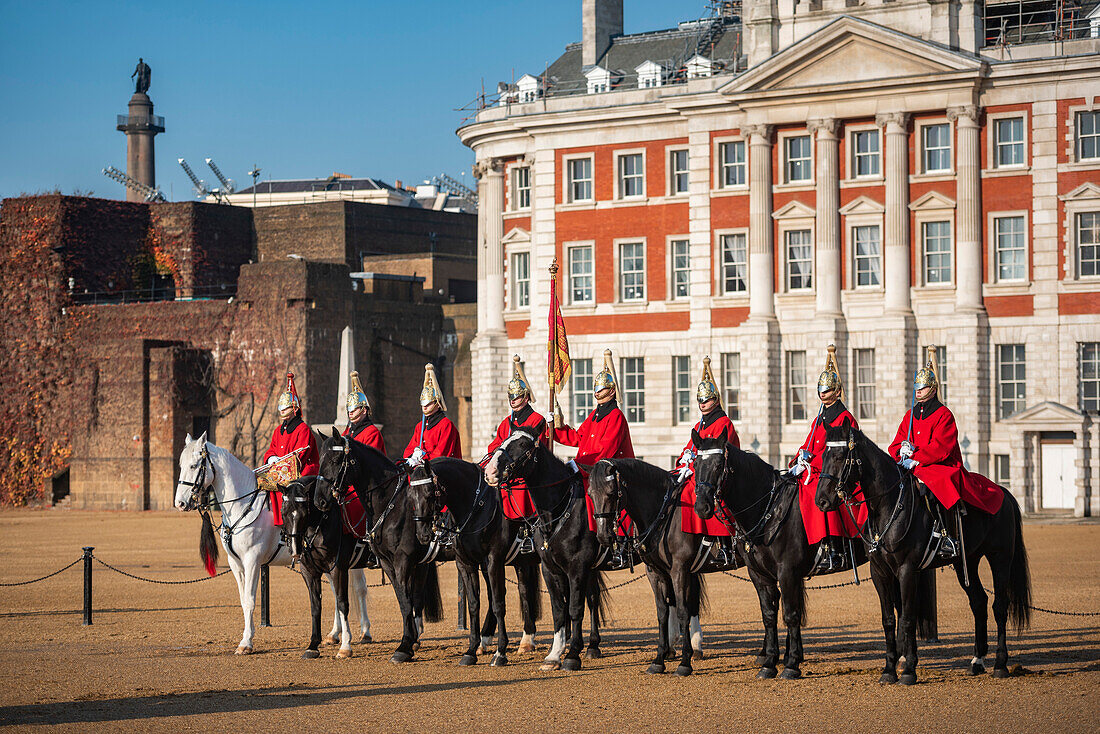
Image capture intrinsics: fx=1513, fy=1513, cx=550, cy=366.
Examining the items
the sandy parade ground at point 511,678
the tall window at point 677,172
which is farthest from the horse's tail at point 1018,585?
the tall window at point 677,172

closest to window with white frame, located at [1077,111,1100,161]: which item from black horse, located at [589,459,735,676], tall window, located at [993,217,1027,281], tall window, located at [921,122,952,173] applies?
tall window, located at [993,217,1027,281]

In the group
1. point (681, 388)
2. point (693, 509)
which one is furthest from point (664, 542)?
point (681, 388)

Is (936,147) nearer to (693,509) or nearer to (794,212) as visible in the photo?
(794,212)

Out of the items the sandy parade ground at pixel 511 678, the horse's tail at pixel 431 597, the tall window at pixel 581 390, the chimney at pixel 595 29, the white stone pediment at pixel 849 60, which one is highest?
the chimney at pixel 595 29

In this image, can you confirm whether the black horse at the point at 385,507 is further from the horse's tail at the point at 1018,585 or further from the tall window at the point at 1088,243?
the tall window at the point at 1088,243

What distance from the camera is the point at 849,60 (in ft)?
150

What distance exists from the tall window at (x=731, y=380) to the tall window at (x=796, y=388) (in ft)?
5.25

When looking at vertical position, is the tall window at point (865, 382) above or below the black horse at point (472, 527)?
above

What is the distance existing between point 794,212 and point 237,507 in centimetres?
3124

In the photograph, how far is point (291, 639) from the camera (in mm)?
19141

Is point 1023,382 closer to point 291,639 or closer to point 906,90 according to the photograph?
point 906,90

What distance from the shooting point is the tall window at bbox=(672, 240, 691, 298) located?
4897 cm

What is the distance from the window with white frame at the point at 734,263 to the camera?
4762 centimetres

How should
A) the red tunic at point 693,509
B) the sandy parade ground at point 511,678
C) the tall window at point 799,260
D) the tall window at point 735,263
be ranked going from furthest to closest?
1. the tall window at point 735,263
2. the tall window at point 799,260
3. the red tunic at point 693,509
4. the sandy parade ground at point 511,678
